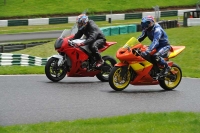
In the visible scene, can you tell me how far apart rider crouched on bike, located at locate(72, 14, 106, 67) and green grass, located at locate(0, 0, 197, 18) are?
115 feet

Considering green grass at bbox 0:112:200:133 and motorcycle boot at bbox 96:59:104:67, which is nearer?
green grass at bbox 0:112:200:133

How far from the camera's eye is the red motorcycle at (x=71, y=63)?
14609 millimetres

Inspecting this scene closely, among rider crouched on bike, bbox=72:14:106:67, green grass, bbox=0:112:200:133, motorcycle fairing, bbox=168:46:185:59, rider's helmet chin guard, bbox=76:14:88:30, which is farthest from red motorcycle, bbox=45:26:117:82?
green grass, bbox=0:112:200:133

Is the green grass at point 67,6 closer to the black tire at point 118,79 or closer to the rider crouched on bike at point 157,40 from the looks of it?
the rider crouched on bike at point 157,40

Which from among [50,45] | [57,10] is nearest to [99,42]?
[50,45]

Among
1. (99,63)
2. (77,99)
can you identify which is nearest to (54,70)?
(99,63)

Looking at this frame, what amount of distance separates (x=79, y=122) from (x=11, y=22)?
37.6m

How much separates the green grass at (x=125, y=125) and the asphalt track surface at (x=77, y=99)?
78 cm

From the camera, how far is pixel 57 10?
2058 inches

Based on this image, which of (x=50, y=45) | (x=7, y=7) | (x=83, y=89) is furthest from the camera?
(x=7, y=7)

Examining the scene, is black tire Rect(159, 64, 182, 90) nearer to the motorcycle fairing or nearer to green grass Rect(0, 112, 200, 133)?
the motorcycle fairing

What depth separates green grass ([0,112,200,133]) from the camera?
870 cm

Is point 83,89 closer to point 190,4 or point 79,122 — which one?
point 79,122

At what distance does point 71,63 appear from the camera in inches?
584
